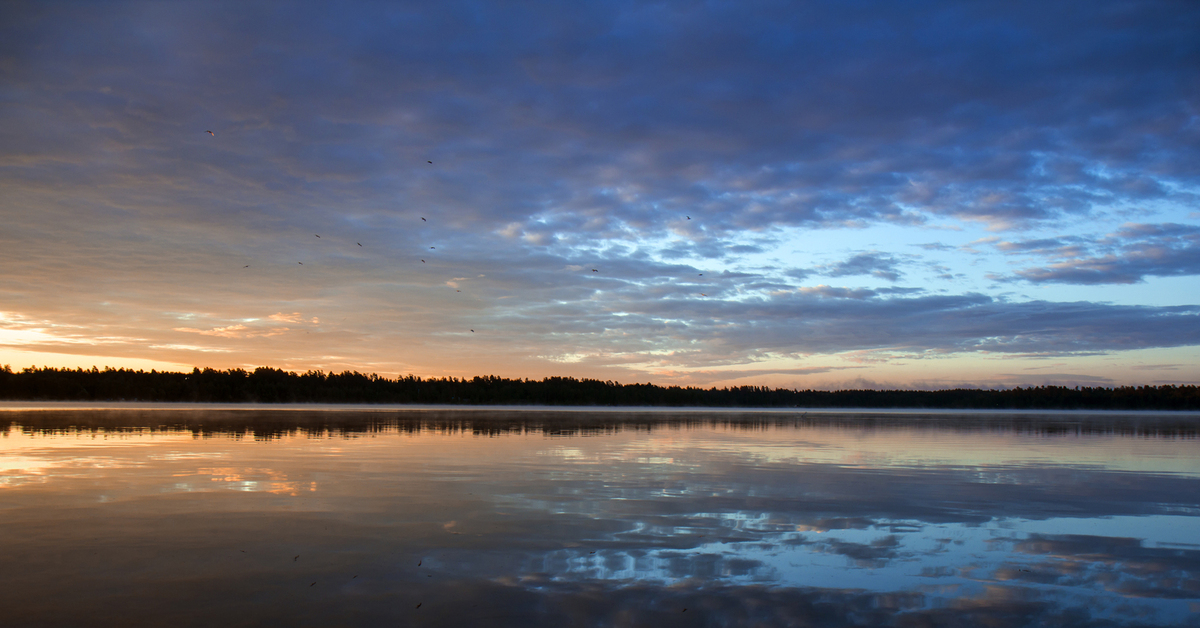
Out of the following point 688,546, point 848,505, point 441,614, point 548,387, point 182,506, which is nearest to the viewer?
point 441,614

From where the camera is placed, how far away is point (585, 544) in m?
10.5

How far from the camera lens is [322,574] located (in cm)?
871

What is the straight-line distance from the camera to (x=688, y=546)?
1037 cm

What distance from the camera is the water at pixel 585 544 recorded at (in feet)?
24.8

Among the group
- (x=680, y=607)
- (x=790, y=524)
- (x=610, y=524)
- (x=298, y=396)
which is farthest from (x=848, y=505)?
(x=298, y=396)

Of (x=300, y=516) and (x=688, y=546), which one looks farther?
(x=300, y=516)

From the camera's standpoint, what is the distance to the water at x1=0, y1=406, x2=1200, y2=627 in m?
7.55

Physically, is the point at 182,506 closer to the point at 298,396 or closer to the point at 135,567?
the point at 135,567

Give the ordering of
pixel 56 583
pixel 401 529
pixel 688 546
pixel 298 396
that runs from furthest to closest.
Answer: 1. pixel 298 396
2. pixel 401 529
3. pixel 688 546
4. pixel 56 583

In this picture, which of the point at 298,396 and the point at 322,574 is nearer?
the point at 322,574

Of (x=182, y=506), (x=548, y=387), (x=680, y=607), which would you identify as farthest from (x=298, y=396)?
(x=680, y=607)

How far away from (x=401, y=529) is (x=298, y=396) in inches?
5113

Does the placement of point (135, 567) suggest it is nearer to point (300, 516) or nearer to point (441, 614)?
point (300, 516)

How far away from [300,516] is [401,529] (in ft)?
7.13
